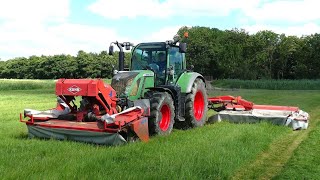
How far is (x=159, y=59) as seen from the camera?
10859 mm

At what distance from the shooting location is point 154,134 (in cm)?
927

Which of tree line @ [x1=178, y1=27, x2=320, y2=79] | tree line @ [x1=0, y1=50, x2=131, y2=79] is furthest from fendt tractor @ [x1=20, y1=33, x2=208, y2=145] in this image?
tree line @ [x1=0, y1=50, x2=131, y2=79]

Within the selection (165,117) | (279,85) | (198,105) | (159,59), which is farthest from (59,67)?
(165,117)

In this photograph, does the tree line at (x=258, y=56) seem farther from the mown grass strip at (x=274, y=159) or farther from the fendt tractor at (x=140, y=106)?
the mown grass strip at (x=274, y=159)

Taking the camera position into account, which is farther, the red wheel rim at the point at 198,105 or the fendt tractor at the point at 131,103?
the red wheel rim at the point at 198,105

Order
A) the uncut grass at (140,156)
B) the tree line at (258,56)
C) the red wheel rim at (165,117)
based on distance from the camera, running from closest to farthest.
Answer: the uncut grass at (140,156)
the red wheel rim at (165,117)
the tree line at (258,56)

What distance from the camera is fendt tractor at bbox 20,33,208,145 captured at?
8352 mm

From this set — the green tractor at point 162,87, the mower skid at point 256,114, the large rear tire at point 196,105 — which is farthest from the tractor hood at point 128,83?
the mower skid at point 256,114

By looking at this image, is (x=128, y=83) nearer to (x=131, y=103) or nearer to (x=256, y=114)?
(x=131, y=103)

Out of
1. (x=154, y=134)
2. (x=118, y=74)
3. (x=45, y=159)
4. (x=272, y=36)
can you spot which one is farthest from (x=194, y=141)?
(x=272, y=36)

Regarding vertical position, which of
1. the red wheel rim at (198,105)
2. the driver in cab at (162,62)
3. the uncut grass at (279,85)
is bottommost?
the uncut grass at (279,85)

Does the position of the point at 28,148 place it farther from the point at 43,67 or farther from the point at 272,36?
the point at 43,67

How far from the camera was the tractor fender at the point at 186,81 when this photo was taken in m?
10.8

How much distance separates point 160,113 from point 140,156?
8.12 ft
